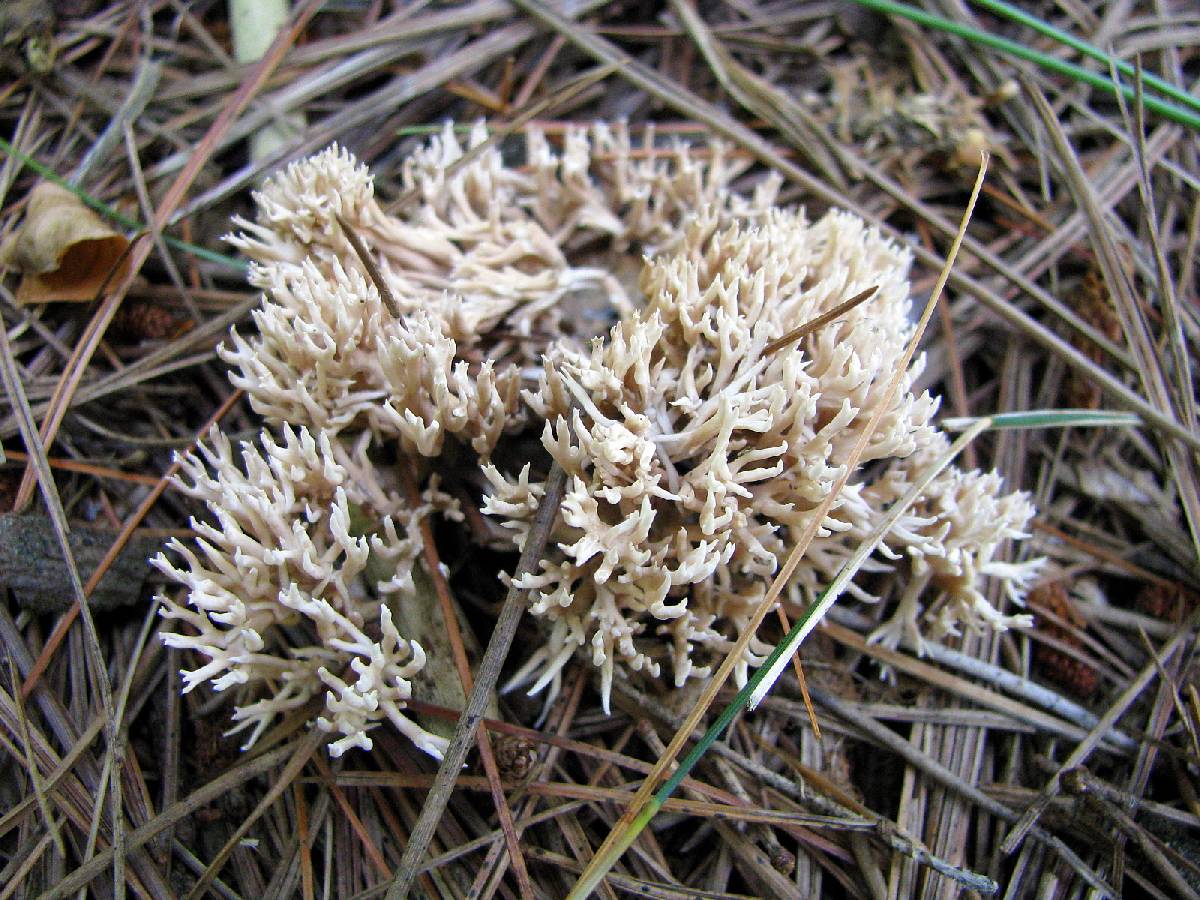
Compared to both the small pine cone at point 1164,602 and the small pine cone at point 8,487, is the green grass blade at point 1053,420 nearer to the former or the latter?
the small pine cone at point 1164,602

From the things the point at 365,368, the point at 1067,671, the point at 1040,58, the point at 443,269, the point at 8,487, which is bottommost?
the point at 1067,671

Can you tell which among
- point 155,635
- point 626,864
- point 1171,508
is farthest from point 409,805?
point 1171,508

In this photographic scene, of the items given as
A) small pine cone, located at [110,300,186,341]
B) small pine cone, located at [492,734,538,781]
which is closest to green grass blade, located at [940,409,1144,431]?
small pine cone, located at [492,734,538,781]

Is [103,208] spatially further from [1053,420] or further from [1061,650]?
[1061,650]

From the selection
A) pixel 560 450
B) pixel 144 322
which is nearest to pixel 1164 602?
pixel 560 450

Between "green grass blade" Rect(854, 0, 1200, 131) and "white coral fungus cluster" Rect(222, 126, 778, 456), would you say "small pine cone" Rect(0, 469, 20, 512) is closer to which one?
"white coral fungus cluster" Rect(222, 126, 778, 456)

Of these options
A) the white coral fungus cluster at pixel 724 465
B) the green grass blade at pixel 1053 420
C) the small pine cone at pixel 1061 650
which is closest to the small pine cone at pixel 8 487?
the white coral fungus cluster at pixel 724 465
